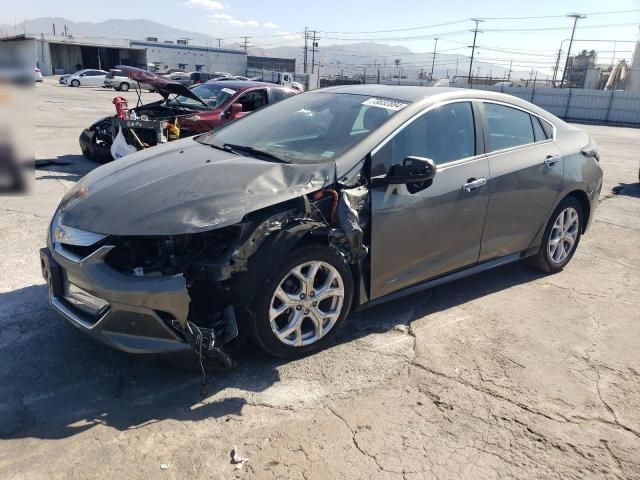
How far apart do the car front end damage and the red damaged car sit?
4.73 metres

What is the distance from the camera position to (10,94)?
116 cm

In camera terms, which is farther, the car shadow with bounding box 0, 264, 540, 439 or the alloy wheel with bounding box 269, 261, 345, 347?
the alloy wheel with bounding box 269, 261, 345, 347

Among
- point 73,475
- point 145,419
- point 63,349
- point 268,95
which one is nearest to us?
point 73,475

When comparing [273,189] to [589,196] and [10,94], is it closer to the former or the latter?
[10,94]

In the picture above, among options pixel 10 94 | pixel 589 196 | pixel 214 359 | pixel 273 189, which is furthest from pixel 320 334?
pixel 589 196

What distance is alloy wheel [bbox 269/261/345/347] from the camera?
3.14 m

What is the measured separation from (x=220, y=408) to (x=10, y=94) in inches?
82.5

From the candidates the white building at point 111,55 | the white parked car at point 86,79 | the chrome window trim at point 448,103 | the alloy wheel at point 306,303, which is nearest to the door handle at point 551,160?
the chrome window trim at point 448,103

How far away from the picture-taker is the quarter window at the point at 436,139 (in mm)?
3553

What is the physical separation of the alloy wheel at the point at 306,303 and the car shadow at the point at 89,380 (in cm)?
24

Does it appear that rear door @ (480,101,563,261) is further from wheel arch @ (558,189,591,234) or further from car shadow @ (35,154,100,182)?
car shadow @ (35,154,100,182)

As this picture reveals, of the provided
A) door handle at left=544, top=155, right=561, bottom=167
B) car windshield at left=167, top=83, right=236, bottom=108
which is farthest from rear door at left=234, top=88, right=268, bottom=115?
door handle at left=544, top=155, right=561, bottom=167

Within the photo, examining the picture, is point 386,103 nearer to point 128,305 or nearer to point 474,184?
point 474,184

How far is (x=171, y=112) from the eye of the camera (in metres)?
8.96
